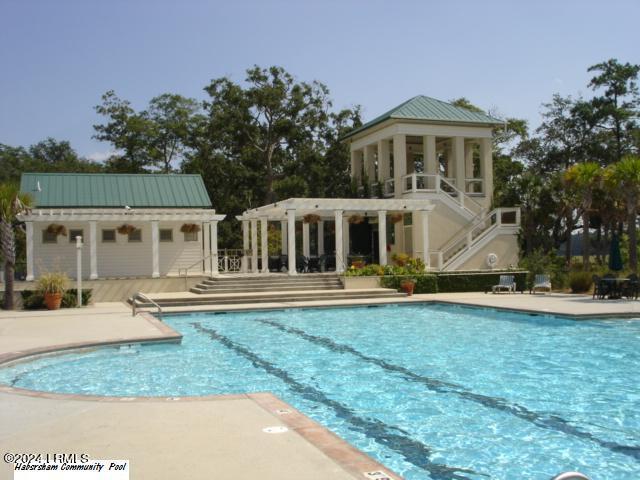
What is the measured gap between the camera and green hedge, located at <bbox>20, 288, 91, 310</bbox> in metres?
21.0

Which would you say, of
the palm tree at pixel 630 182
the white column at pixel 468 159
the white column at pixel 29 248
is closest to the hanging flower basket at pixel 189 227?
the white column at pixel 29 248

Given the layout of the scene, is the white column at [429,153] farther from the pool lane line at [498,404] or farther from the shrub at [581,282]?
the pool lane line at [498,404]

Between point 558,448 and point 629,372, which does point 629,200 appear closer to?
point 629,372

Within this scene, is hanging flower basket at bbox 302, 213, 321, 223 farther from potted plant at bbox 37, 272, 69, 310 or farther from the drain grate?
the drain grate

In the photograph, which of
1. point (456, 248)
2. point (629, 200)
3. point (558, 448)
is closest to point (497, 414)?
point (558, 448)

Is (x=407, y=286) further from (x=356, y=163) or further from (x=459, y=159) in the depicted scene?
(x=356, y=163)

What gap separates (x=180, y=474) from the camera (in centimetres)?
488

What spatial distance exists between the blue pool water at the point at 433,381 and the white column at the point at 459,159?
15.0 meters

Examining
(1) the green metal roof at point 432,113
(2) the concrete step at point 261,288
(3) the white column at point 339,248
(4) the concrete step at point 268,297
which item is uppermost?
(1) the green metal roof at point 432,113

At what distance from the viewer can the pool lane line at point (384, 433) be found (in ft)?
20.5

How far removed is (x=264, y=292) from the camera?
24188 millimetres

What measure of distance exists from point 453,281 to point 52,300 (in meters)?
15.2

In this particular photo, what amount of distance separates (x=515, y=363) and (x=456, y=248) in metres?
18.2

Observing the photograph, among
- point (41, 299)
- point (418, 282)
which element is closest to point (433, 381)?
point (41, 299)
